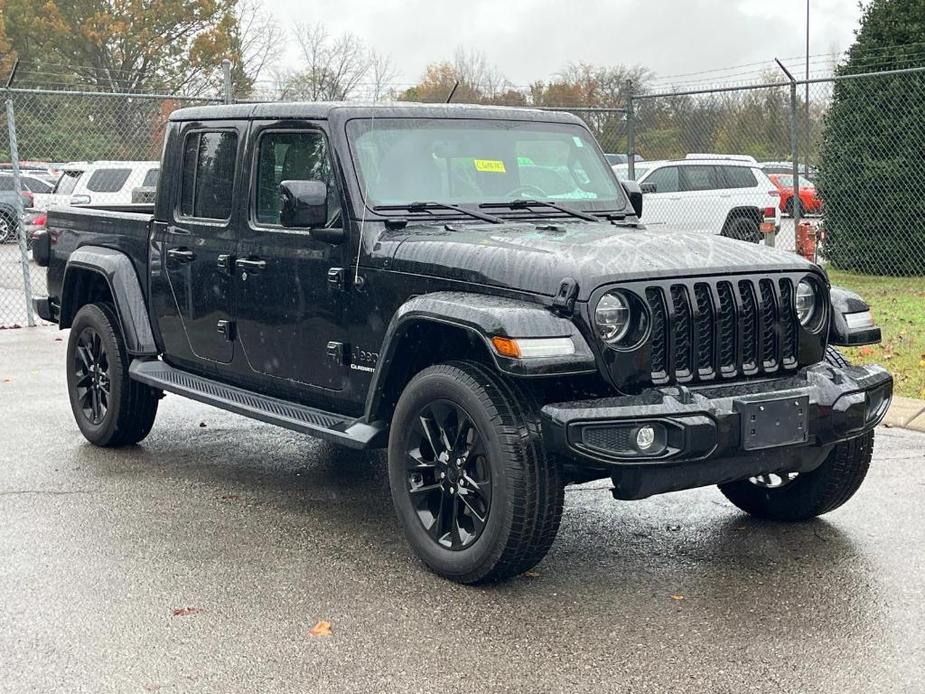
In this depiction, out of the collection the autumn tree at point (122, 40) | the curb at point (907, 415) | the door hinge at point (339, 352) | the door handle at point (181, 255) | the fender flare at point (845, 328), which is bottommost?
the curb at point (907, 415)

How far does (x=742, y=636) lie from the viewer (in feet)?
14.0

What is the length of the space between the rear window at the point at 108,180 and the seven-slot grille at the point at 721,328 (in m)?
17.9

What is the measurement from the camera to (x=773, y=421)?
4.50m

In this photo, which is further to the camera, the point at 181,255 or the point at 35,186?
the point at 35,186

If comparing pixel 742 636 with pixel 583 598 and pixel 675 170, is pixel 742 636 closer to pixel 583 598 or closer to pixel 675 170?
pixel 583 598

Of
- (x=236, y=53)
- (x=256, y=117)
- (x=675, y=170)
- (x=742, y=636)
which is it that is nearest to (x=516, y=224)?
(x=256, y=117)

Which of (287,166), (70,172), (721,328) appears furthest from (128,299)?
(70,172)

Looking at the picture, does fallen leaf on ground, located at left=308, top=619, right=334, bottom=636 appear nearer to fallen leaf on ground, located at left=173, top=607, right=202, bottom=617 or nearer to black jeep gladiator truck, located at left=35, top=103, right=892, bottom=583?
fallen leaf on ground, located at left=173, top=607, right=202, bottom=617

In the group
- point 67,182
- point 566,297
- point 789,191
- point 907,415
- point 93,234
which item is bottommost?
point 907,415

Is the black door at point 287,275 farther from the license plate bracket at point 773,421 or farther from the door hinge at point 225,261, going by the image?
the license plate bracket at point 773,421

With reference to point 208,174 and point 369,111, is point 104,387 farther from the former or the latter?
point 369,111

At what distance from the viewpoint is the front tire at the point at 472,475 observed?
447 cm

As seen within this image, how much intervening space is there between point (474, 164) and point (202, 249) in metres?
1.51

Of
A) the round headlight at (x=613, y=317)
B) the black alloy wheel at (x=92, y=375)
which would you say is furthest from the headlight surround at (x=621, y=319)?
the black alloy wheel at (x=92, y=375)
